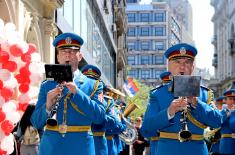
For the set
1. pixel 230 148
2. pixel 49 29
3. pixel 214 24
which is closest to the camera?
pixel 230 148

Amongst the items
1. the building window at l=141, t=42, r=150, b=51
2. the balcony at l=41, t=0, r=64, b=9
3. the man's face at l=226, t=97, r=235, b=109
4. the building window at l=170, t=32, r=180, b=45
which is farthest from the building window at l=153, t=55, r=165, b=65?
the man's face at l=226, t=97, r=235, b=109

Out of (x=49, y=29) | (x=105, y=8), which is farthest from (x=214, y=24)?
(x=49, y=29)

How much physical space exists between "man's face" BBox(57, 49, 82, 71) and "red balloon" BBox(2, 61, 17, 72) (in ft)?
2.00

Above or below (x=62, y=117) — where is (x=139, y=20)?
above

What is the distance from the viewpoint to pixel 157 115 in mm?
5609

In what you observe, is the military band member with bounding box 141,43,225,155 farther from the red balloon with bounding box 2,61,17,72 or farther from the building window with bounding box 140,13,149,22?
the building window with bounding box 140,13,149,22

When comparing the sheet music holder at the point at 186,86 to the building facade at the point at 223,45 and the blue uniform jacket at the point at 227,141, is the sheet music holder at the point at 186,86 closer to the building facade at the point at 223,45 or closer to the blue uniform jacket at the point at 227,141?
the blue uniform jacket at the point at 227,141

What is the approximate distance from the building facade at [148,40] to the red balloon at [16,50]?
139 metres

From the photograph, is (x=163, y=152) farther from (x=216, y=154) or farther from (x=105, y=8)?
(x=105, y=8)

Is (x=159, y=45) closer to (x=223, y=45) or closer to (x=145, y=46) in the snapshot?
(x=145, y=46)

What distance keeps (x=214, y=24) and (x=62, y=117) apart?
360ft

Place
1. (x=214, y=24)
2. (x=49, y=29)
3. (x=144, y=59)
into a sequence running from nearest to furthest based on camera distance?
(x=49, y=29) → (x=214, y=24) → (x=144, y=59)

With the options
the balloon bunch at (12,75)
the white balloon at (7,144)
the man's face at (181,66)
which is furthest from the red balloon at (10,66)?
the man's face at (181,66)

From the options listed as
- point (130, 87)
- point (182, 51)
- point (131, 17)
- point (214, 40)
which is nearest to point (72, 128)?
point (182, 51)
